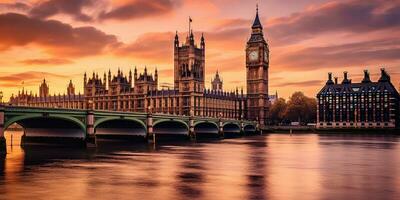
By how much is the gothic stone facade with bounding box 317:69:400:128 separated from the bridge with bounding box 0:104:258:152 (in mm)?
85921

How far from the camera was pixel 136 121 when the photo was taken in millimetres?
88875

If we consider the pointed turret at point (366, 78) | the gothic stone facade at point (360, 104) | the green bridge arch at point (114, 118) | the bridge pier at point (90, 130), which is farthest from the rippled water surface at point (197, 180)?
the pointed turret at point (366, 78)

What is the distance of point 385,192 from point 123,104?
549 feet

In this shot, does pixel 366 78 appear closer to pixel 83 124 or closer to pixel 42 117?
pixel 83 124

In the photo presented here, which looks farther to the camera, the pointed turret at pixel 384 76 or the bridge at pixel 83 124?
the pointed turret at pixel 384 76

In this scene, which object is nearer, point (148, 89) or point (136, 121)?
point (136, 121)

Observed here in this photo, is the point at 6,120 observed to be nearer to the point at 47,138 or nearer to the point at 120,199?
the point at 47,138

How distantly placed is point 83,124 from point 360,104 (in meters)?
140

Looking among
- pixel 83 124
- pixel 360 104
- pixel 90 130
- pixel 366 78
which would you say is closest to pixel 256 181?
pixel 83 124

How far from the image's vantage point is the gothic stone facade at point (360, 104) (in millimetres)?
181625

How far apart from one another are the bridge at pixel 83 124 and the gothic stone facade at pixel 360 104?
85921mm

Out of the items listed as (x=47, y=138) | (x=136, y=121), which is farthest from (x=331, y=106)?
(x=47, y=138)

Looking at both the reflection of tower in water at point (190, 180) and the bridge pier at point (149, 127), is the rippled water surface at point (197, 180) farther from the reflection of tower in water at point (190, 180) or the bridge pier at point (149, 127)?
the bridge pier at point (149, 127)

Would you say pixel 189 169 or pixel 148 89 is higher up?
pixel 148 89
